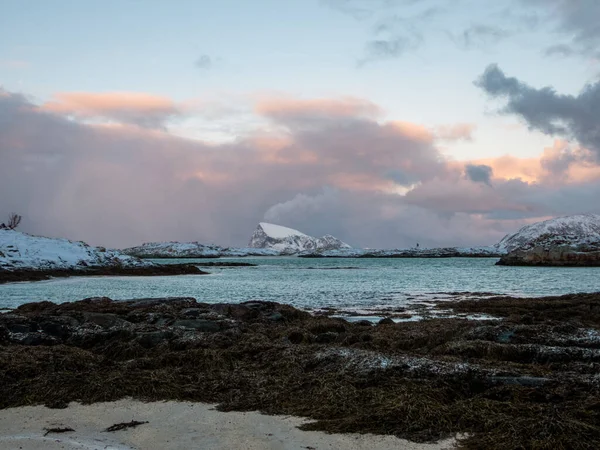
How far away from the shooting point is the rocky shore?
219 inches

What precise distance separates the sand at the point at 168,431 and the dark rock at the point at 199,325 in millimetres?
5468

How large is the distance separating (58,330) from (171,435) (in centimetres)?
727

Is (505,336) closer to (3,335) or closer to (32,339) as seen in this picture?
(32,339)

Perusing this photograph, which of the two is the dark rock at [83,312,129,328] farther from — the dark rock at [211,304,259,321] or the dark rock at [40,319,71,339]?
the dark rock at [211,304,259,321]

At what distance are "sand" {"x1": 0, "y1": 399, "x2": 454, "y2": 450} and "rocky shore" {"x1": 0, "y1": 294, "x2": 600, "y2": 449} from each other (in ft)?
0.85

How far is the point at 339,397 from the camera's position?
21.4ft

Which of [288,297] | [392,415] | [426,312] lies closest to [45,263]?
[288,297]

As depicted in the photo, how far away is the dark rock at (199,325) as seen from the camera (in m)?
12.2

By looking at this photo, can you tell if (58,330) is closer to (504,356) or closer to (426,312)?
(504,356)

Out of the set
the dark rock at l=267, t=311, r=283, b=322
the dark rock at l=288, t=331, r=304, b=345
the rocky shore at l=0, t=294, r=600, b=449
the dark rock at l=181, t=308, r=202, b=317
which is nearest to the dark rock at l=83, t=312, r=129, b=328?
the rocky shore at l=0, t=294, r=600, b=449

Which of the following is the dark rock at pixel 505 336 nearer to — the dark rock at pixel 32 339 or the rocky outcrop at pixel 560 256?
the dark rock at pixel 32 339

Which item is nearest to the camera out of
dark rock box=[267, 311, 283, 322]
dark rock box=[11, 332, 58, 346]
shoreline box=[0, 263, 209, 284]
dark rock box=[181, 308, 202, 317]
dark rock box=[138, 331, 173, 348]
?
dark rock box=[138, 331, 173, 348]

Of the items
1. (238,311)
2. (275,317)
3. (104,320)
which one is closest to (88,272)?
(238,311)

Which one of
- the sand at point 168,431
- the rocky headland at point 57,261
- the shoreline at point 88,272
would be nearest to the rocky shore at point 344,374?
the sand at point 168,431
